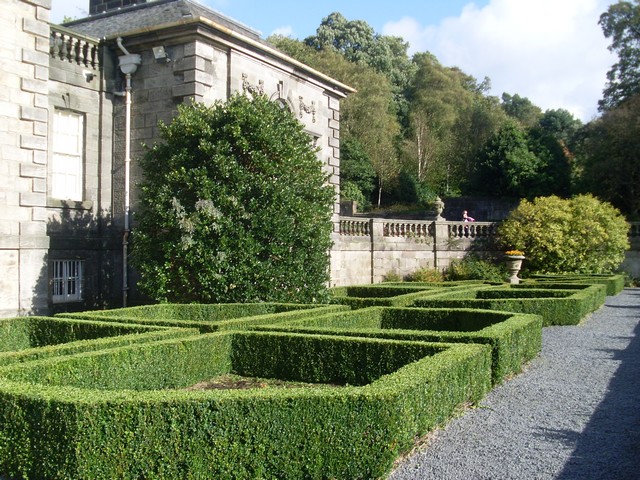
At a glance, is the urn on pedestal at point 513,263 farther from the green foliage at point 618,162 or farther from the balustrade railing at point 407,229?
the green foliage at point 618,162

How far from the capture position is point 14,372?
6.18 meters

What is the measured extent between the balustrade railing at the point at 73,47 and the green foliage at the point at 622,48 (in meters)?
31.0

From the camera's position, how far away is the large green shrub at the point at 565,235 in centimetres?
2475

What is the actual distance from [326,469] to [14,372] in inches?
123

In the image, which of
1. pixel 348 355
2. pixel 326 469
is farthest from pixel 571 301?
pixel 326 469

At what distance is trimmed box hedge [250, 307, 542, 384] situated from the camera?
8.30 metres

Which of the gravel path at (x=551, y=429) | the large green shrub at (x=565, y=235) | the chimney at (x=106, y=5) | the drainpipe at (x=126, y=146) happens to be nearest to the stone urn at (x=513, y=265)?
the large green shrub at (x=565, y=235)

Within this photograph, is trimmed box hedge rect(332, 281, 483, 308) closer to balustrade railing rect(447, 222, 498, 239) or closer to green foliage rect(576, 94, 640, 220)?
balustrade railing rect(447, 222, 498, 239)

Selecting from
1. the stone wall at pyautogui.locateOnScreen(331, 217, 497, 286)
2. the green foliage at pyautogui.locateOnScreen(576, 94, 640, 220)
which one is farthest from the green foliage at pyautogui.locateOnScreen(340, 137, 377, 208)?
the stone wall at pyautogui.locateOnScreen(331, 217, 497, 286)

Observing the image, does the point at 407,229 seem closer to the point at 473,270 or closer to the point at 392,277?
the point at 392,277

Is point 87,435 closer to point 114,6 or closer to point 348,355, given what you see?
point 348,355

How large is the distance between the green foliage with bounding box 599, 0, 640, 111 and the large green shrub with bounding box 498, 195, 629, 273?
49.1 feet

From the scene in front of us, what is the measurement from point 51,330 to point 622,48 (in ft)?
124

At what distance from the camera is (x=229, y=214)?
42.1 ft
